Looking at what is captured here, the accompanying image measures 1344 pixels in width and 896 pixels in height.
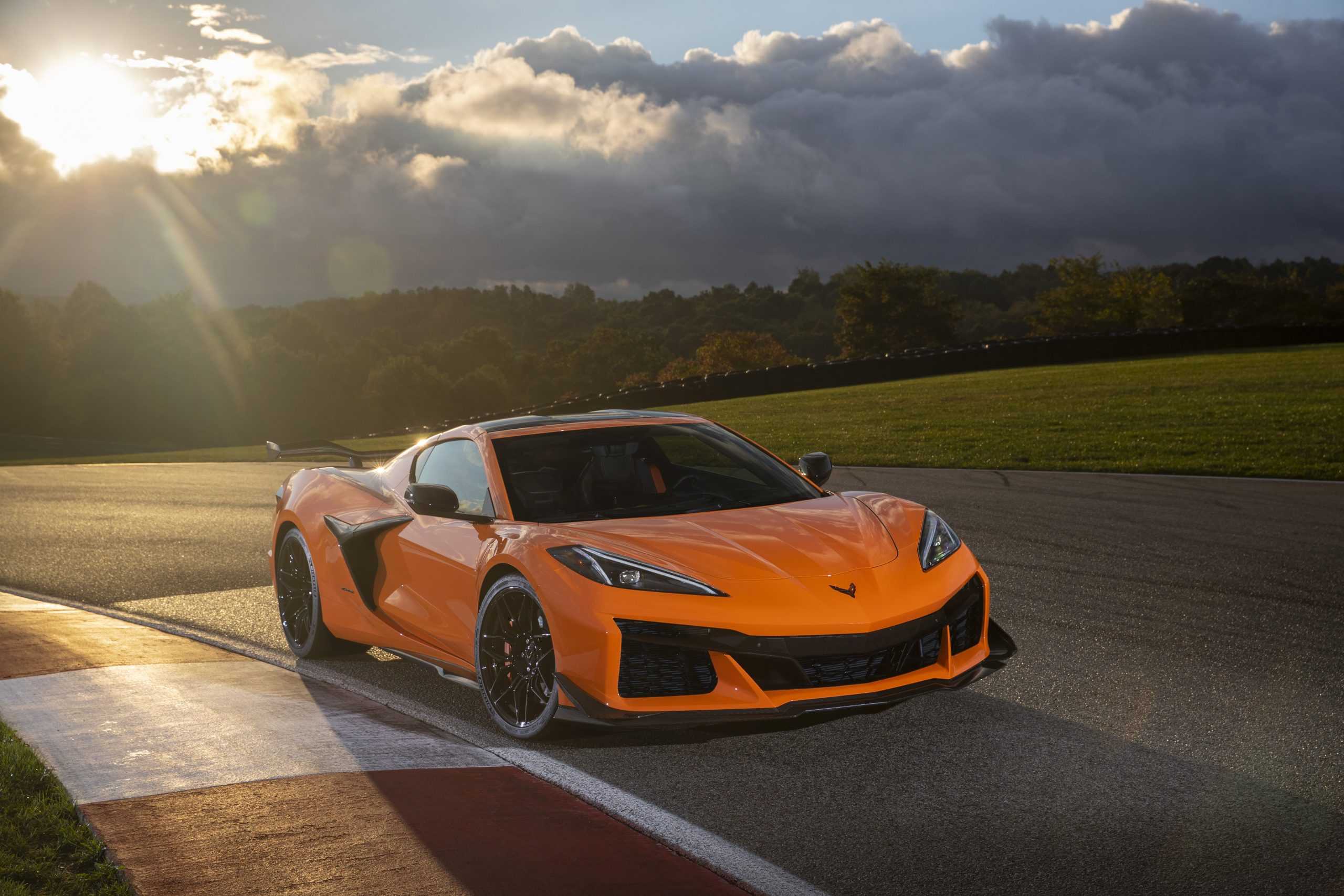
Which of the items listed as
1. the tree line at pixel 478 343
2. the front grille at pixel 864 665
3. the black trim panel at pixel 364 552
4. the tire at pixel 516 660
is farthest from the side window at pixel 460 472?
the tree line at pixel 478 343

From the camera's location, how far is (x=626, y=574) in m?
4.92

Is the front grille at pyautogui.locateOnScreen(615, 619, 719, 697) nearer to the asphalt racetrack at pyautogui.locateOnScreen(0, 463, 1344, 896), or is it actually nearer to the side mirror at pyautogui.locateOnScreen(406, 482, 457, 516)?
the asphalt racetrack at pyautogui.locateOnScreen(0, 463, 1344, 896)

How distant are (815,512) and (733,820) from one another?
1723mm

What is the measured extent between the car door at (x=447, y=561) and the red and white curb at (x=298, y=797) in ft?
1.42

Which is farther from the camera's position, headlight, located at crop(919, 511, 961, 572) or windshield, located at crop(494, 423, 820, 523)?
windshield, located at crop(494, 423, 820, 523)

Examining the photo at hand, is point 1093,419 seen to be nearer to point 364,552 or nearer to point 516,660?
point 364,552

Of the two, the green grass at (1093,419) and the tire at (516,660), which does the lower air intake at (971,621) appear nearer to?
the tire at (516,660)

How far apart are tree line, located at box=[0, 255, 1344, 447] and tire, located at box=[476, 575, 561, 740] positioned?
8159 centimetres

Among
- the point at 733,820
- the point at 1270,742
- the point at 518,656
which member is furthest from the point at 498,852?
the point at 1270,742

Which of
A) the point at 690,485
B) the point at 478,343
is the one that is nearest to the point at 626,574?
the point at 690,485

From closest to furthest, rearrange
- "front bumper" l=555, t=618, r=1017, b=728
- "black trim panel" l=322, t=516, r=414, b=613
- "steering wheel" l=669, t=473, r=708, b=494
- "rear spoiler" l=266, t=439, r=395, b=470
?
"front bumper" l=555, t=618, r=1017, b=728
"steering wheel" l=669, t=473, r=708, b=494
"black trim panel" l=322, t=516, r=414, b=613
"rear spoiler" l=266, t=439, r=395, b=470

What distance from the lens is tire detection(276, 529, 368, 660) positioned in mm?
7043

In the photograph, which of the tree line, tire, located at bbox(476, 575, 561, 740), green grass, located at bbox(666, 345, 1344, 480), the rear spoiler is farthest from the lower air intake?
the tree line

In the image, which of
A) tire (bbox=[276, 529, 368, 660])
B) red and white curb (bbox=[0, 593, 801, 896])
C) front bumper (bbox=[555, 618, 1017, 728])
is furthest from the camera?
tire (bbox=[276, 529, 368, 660])
